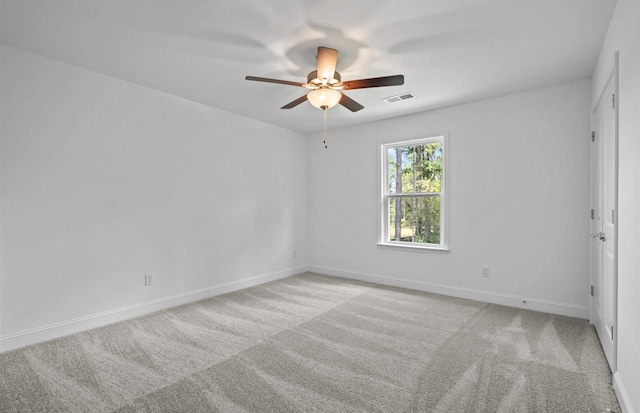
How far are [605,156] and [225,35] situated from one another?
3.25 metres

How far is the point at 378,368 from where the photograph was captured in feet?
7.56

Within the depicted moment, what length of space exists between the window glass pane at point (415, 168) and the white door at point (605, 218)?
168 centimetres

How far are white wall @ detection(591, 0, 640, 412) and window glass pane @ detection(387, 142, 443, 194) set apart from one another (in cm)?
235

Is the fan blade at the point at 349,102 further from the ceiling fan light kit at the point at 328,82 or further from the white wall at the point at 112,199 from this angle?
the white wall at the point at 112,199

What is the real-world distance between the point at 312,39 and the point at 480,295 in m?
3.51

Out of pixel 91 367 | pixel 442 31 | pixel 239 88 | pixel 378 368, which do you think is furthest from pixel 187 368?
pixel 442 31

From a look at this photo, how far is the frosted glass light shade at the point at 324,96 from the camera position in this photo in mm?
2709

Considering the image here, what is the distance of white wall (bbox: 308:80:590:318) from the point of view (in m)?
3.33

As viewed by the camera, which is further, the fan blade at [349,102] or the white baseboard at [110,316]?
the fan blade at [349,102]

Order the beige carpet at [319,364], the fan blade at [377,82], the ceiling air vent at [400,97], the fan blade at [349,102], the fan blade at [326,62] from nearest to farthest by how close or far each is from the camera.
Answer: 1. the beige carpet at [319,364]
2. the fan blade at [377,82]
3. the fan blade at [326,62]
4. the fan blade at [349,102]
5. the ceiling air vent at [400,97]

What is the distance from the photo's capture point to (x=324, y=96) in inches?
108

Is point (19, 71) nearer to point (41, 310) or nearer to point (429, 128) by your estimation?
point (41, 310)

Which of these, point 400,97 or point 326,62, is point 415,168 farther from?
point 326,62

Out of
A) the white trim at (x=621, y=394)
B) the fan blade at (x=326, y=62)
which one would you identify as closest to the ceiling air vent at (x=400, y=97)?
the fan blade at (x=326, y=62)
